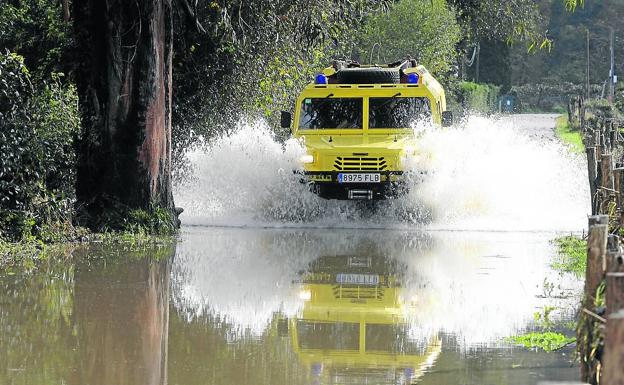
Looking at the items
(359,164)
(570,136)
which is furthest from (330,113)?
(570,136)

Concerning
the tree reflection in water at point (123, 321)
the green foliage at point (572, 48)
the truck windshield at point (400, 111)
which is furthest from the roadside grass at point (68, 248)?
the green foliage at point (572, 48)

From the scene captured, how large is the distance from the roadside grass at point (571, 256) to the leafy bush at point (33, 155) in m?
6.06

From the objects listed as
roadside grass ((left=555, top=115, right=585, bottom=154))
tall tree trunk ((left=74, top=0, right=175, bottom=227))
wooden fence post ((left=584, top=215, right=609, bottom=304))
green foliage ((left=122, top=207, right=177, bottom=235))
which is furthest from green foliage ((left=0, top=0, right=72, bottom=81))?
roadside grass ((left=555, top=115, right=585, bottom=154))

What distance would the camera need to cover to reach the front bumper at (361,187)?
2127 cm

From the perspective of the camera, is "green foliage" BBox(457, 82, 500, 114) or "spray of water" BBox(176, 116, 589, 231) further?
"green foliage" BBox(457, 82, 500, 114)

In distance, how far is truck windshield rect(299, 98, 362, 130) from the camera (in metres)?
22.5

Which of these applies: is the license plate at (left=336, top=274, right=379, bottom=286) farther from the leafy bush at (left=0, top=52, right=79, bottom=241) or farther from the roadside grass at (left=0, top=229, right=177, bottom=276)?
the leafy bush at (left=0, top=52, right=79, bottom=241)

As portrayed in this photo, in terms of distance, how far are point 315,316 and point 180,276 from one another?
3057mm

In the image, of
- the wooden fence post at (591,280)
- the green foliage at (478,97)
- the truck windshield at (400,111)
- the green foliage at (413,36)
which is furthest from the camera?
the green foliage at (478,97)

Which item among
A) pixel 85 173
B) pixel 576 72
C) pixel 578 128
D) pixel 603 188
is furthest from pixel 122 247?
pixel 576 72

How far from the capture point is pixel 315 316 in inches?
459

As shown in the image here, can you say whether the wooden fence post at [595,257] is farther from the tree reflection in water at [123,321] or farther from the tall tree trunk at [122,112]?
the tall tree trunk at [122,112]

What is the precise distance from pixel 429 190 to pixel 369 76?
237 cm

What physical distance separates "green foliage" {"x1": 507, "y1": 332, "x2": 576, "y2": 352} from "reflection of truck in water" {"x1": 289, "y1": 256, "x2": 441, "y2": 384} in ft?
2.07
